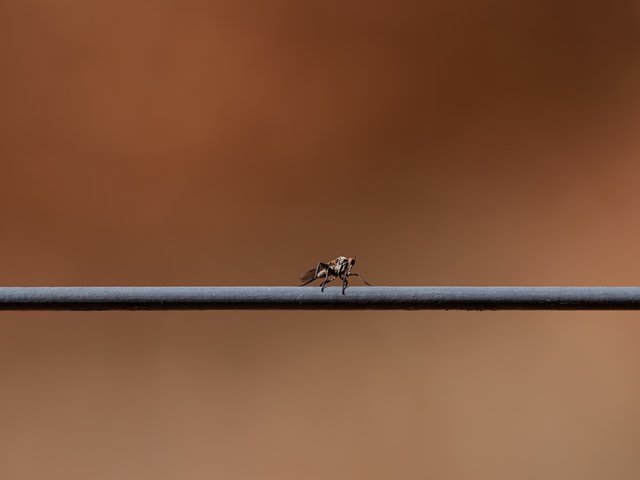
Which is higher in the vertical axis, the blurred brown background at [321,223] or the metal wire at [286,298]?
the blurred brown background at [321,223]

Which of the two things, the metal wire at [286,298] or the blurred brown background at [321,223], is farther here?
the blurred brown background at [321,223]

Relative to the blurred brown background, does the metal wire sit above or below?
below

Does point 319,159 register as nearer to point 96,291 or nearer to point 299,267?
point 299,267

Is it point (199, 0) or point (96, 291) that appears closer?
point (96, 291)

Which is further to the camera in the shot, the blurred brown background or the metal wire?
the blurred brown background

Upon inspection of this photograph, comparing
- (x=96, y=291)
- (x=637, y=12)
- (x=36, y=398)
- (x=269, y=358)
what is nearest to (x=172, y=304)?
(x=96, y=291)
